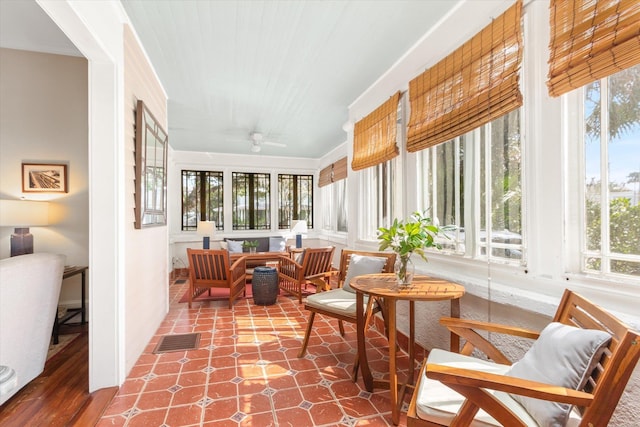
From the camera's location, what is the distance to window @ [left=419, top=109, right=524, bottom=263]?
1846 millimetres

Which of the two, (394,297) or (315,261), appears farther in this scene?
(315,261)

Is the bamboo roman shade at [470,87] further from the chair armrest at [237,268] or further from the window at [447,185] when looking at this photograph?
the chair armrest at [237,268]

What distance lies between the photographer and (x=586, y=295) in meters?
1.43

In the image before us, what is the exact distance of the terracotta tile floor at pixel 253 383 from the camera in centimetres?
177

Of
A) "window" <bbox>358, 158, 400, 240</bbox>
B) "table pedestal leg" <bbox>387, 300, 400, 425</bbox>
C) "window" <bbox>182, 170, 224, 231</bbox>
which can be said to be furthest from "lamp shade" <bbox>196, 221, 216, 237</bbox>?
"table pedestal leg" <bbox>387, 300, 400, 425</bbox>

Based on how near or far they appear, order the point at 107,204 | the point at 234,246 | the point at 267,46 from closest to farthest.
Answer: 1. the point at 107,204
2. the point at 267,46
3. the point at 234,246

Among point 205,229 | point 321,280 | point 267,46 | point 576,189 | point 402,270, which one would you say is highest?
point 267,46

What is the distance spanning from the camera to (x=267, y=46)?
2.58 meters

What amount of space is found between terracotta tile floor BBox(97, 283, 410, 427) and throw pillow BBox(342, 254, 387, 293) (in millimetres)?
654

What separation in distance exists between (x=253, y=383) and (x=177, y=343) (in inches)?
44.1

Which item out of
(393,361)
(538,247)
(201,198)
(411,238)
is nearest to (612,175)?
(538,247)

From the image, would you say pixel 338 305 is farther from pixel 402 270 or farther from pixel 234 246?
pixel 234 246

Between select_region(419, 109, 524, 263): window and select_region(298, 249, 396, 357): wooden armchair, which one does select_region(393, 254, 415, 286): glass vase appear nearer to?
select_region(298, 249, 396, 357): wooden armchair

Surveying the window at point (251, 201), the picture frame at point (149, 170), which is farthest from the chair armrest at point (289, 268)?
the window at point (251, 201)
